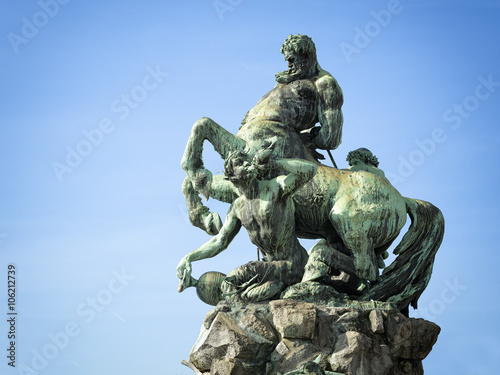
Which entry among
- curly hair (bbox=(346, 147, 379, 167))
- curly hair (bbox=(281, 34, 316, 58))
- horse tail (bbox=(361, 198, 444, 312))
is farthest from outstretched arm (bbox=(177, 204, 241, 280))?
curly hair (bbox=(281, 34, 316, 58))

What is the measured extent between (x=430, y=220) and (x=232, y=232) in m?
2.11

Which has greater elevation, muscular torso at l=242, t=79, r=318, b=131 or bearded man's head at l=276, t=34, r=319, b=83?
bearded man's head at l=276, t=34, r=319, b=83

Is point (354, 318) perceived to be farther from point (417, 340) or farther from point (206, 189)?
point (206, 189)

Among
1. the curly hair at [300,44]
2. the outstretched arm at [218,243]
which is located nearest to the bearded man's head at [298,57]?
the curly hair at [300,44]

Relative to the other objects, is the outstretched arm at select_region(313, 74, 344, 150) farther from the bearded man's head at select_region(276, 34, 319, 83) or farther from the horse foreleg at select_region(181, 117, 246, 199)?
the horse foreleg at select_region(181, 117, 246, 199)

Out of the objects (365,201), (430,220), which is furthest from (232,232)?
(430,220)

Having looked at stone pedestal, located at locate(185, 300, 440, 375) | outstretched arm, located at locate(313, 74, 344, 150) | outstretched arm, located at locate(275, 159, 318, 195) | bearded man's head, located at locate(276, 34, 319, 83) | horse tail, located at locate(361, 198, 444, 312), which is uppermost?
bearded man's head, located at locate(276, 34, 319, 83)

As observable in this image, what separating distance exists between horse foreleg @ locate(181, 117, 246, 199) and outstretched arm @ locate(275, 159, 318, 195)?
730mm

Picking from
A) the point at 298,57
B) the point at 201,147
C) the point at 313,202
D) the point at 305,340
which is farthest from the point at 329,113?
the point at 305,340

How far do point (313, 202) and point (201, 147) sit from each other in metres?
1.29

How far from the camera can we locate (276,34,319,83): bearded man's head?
11.5m

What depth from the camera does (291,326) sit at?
392 inches

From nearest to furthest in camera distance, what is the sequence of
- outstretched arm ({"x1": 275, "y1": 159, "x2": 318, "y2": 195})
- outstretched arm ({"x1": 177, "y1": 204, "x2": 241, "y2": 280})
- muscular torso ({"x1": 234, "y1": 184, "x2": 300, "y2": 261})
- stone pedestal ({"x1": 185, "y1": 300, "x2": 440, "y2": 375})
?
stone pedestal ({"x1": 185, "y1": 300, "x2": 440, "y2": 375})
outstretched arm ({"x1": 275, "y1": 159, "x2": 318, "y2": 195})
muscular torso ({"x1": 234, "y1": 184, "x2": 300, "y2": 261})
outstretched arm ({"x1": 177, "y1": 204, "x2": 241, "y2": 280})

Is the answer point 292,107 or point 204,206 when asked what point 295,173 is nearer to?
point 292,107
